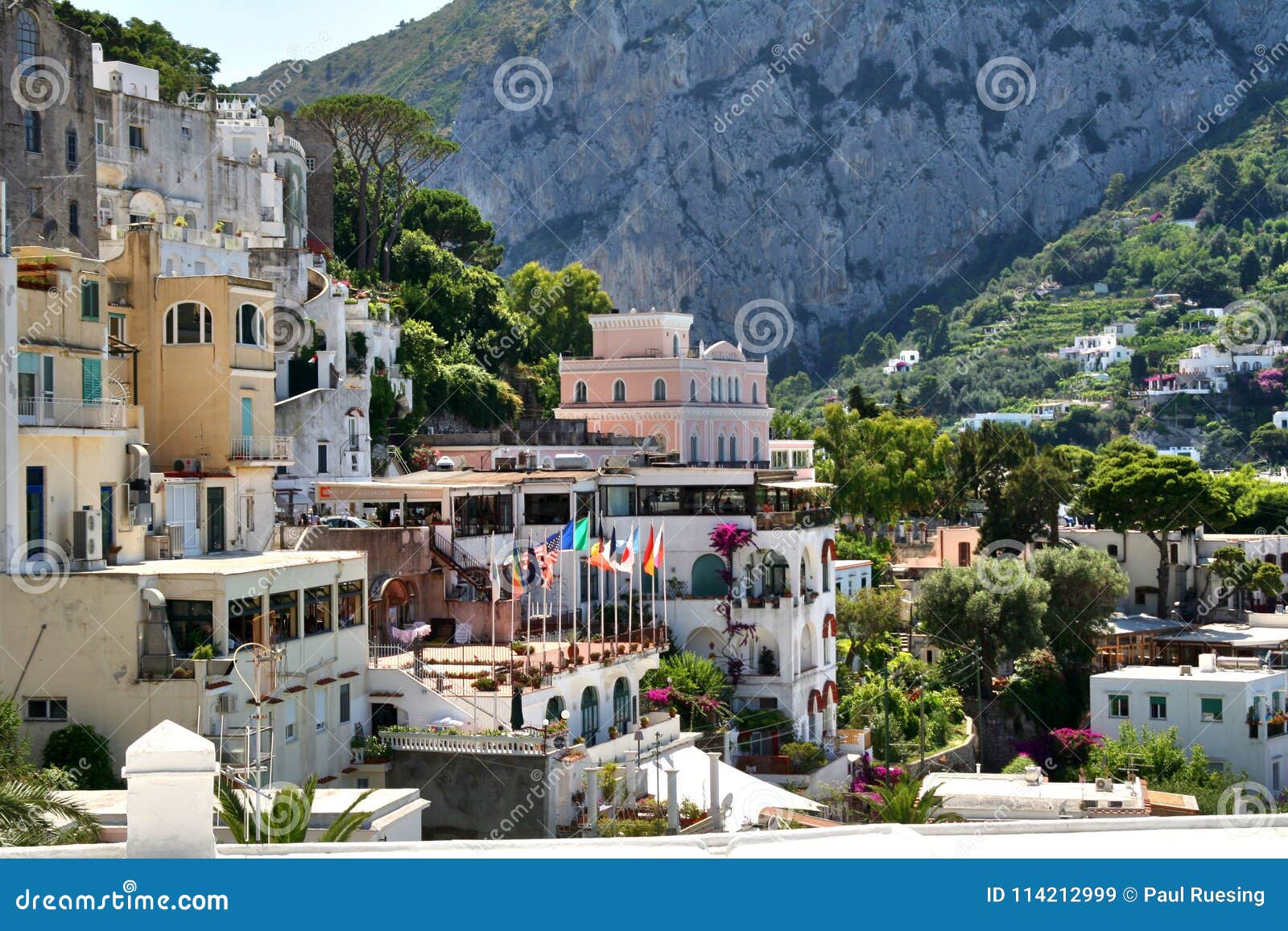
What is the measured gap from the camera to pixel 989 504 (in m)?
84.6

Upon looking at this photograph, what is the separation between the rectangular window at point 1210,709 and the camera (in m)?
53.6

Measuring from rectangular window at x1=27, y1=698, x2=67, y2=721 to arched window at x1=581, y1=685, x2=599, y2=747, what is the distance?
43.7 feet

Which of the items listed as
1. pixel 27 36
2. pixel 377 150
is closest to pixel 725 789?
pixel 27 36

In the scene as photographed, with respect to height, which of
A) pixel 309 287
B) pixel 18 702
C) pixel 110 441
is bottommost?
pixel 18 702

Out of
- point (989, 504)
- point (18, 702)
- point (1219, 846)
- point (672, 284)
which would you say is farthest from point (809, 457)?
point (672, 284)

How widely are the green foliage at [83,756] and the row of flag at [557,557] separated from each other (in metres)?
10.9

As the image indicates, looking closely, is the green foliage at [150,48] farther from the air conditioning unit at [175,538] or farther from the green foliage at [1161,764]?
the green foliage at [1161,764]

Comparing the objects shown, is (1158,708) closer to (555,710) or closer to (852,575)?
(852,575)

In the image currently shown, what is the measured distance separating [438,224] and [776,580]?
46490mm

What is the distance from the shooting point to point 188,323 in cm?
3744

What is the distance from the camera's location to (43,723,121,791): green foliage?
28703 mm

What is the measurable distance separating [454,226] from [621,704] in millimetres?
54029
